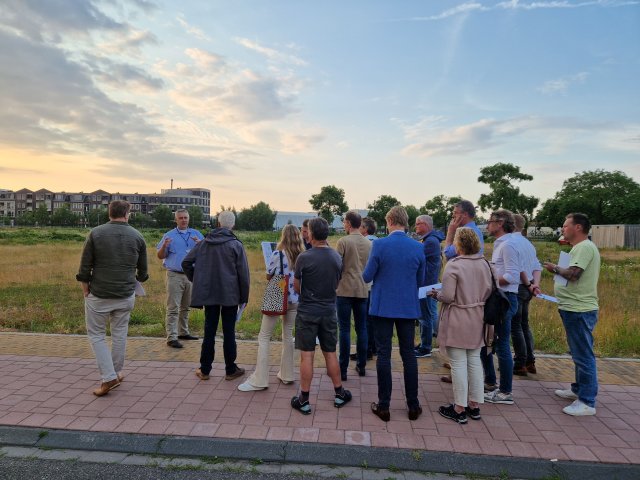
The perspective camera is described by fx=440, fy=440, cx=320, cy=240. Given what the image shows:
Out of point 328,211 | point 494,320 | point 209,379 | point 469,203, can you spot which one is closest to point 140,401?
point 209,379

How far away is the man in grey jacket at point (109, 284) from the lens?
15.0 feet

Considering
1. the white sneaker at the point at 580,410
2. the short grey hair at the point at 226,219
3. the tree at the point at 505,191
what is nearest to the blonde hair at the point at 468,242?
the white sneaker at the point at 580,410

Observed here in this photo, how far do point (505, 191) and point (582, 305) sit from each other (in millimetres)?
49863

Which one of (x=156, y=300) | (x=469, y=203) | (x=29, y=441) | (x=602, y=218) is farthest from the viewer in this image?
(x=602, y=218)

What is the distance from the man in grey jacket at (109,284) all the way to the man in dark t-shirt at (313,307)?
1921mm

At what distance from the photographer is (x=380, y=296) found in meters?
4.09

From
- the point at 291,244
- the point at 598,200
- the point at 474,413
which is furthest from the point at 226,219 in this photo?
the point at 598,200

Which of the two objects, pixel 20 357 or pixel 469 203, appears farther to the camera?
pixel 20 357

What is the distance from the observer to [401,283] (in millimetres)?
4066

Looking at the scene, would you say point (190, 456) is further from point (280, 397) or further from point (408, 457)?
point (408, 457)

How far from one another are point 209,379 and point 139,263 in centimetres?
155

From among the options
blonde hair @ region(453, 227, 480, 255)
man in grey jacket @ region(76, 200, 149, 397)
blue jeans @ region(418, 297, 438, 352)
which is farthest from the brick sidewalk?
blonde hair @ region(453, 227, 480, 255)

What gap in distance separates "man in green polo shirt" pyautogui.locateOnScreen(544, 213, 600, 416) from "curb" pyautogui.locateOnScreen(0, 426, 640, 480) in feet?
3.12

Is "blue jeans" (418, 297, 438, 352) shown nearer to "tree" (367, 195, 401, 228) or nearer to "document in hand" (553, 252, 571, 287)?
"document in hand" (553, 252, 571, 287)
